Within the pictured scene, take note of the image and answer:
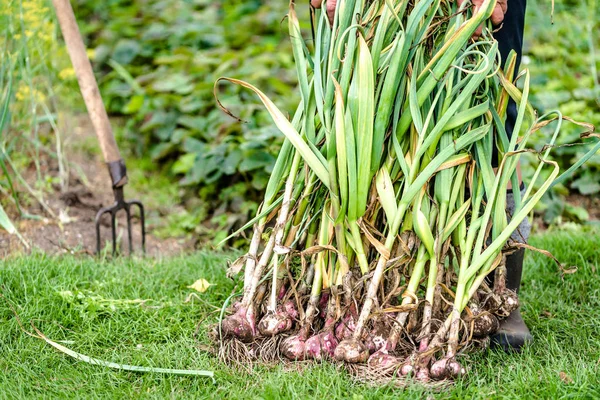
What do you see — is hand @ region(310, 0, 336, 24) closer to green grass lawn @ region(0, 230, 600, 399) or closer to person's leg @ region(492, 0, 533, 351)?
person's leg @ region(492, 0, 533, 351)

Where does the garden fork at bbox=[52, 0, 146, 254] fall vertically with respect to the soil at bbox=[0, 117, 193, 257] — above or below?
above

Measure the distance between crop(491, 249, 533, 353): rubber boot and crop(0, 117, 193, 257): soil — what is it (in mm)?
1511

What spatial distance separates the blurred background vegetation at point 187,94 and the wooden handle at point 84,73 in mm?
216

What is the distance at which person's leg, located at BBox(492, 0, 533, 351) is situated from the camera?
6.91ft

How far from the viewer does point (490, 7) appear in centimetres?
190

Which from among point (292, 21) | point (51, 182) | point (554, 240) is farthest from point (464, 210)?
point (51, 182)

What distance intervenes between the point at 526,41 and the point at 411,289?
3509mm

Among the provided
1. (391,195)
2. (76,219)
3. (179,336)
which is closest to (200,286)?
(179,336)

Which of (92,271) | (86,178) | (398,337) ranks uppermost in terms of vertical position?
(398,337)

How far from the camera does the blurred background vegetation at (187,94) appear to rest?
11.0ft

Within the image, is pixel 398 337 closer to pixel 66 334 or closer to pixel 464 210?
pixel 464 210

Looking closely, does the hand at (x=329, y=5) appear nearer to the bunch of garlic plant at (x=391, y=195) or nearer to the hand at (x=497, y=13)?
the bunch of garlic plant at (x=391, y=195)

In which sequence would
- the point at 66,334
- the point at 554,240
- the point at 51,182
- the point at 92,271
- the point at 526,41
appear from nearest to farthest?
the point at 66,334 < the point at 92,271 < the point at 554,240 < the point at 51,182 < the point at 526,41

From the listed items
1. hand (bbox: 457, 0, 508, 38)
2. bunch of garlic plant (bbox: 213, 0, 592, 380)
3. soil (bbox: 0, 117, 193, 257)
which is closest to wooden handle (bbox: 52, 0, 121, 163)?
soil (bbox: 0, 117, 193, 257)
